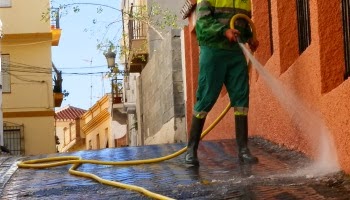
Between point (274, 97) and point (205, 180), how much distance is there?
2.38m

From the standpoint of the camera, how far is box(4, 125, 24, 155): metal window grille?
29.2m

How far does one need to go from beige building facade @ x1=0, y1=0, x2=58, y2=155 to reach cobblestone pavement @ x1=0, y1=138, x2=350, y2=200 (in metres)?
20.8

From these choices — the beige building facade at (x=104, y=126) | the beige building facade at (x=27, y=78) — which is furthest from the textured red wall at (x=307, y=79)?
the beige building facade at (x=104, y=126)

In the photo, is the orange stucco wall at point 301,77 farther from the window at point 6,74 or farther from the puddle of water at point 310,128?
the window at point 6,74

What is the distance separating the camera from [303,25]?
7941 millimetres

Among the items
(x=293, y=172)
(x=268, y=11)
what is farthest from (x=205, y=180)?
(x=268, y=11)

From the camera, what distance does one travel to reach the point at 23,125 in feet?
96.1

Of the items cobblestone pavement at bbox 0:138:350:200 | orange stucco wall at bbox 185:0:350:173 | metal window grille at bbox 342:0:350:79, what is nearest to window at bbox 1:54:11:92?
orange stucco wall at bbox 185:0:350:173

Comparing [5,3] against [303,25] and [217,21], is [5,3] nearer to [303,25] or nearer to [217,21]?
[303,25]

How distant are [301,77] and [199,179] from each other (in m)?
1.54

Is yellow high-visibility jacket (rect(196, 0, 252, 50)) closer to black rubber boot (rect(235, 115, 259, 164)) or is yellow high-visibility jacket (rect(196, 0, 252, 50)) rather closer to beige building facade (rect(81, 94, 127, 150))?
black rubber boot (rect(235, 115, 259, 164))

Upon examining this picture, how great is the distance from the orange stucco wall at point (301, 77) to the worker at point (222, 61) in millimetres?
540

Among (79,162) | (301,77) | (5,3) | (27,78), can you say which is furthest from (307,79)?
(5,3)

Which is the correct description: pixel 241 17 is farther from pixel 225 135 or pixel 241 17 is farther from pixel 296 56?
pixel 225 135
